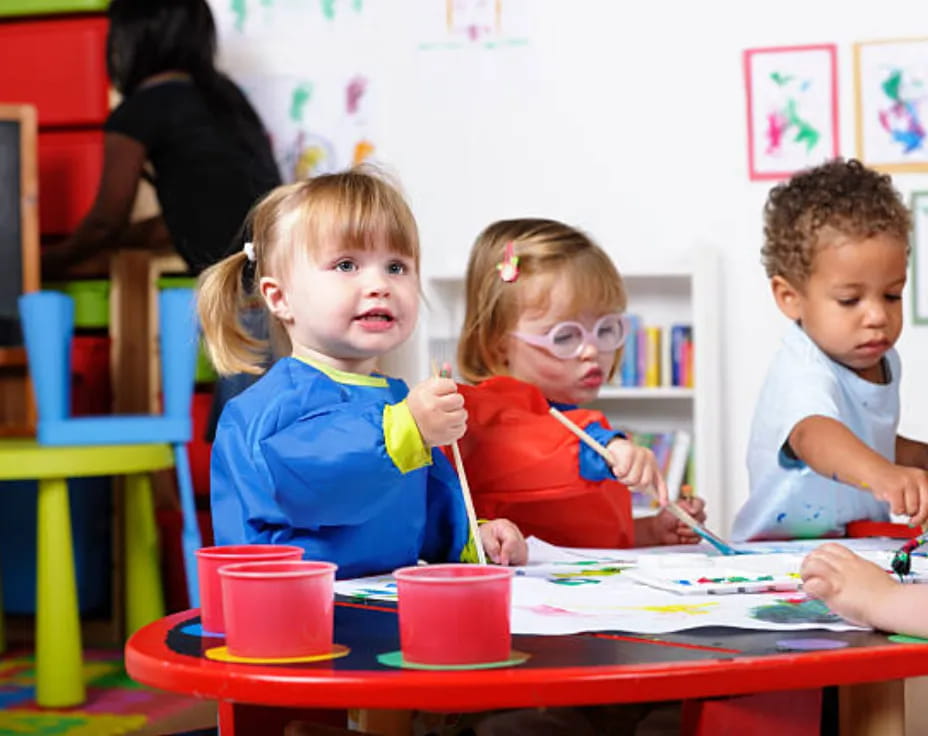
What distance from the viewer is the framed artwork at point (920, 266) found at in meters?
3.24

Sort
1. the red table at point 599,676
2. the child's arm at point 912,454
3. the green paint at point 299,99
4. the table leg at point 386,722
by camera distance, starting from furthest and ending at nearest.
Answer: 1. the green paint at point 299,99
2. the child's arm at point 912,454
3. the table leg at point 386,722
4. the red table at point 599,676

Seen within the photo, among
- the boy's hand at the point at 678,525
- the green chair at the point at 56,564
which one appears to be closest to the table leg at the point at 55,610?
the green chair at the point at 56,564

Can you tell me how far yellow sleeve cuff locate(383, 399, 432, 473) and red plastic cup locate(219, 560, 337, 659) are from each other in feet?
1.04

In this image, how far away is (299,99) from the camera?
361 cm

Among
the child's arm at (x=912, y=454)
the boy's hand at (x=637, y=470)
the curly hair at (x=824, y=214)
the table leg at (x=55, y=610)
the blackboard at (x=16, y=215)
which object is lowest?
the table leg at (x=55, y=610)

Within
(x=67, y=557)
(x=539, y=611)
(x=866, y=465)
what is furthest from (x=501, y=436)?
(x=67, y=557)

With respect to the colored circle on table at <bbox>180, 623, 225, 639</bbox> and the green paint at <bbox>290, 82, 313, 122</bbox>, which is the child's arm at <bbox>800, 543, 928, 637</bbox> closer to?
the colored circle on table at <bbox>180, 623, 225, 639</bbox>

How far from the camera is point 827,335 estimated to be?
1702 millimetres

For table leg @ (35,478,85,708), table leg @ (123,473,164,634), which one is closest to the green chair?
table leg @ (35,478,85,708)

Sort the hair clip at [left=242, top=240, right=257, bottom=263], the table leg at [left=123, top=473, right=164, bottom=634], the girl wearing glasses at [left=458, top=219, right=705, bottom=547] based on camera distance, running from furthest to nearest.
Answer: the table leg at [left=123, top=473, right=164, bottom=634] < the girl wearing glasses at [left=458, top=219, right=705, bottom=547] < the hair clip at [left=242, top=240, right=257, bottom=263]

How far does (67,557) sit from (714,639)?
182 centimetres

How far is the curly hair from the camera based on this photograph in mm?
1693

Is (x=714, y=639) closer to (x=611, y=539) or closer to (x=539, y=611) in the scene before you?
(x=539, y=611)

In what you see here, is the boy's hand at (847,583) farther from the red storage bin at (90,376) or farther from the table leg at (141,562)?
the red storage bin at (90,376)
